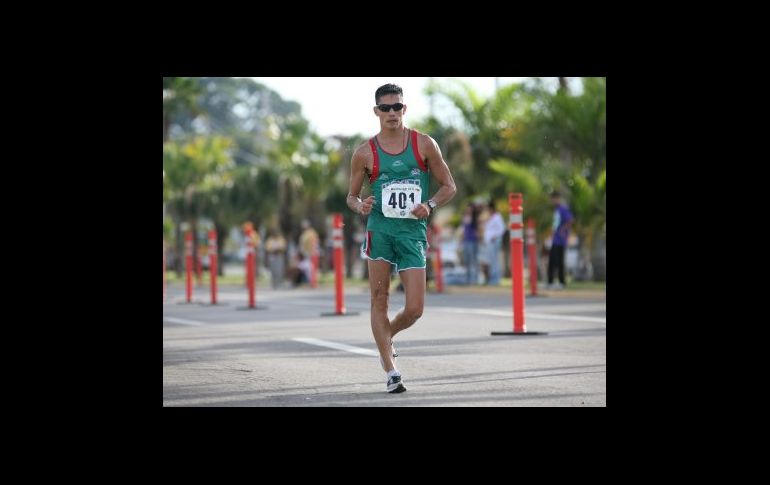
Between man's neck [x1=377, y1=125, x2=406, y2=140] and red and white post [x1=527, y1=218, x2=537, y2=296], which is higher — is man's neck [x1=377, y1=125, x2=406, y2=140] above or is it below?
above

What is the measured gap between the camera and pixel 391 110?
8391 mm

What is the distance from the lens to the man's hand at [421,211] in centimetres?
842

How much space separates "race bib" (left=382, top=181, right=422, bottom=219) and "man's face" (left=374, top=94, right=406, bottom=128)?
1.26ft

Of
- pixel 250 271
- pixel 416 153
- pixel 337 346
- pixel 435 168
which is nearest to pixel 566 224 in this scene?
pixel 250 271

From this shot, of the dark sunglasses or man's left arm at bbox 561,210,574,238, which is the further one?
man's left arm at bbox 561,210,574,238

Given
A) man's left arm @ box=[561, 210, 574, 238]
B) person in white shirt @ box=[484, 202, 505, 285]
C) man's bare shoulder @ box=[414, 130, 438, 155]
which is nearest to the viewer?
man's bare shoulder @ box=[414, 130, 438, 155]

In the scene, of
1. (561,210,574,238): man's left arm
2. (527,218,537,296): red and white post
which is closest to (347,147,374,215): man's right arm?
(527,218,537,296): red and white post

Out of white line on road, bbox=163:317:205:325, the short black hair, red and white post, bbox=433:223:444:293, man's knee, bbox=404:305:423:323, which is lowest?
white line on road, bbox=163:317:205:325

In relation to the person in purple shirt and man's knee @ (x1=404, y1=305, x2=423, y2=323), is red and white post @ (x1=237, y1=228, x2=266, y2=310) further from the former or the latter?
man's knee @ (x1=404, y1=305, x2=423, y2=323)

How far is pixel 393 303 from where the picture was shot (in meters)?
21.0

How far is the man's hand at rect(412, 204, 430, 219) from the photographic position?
27.6ft
